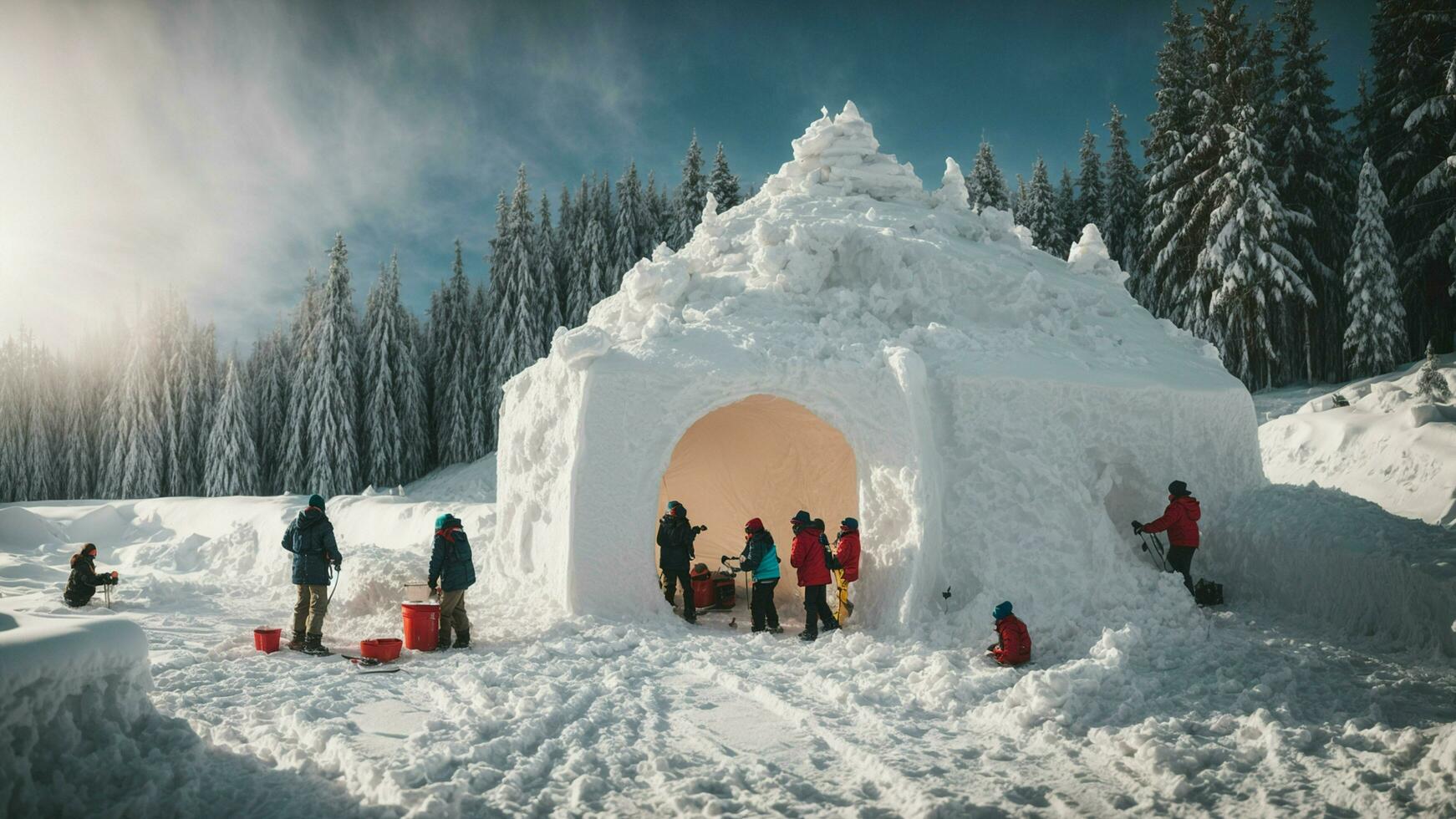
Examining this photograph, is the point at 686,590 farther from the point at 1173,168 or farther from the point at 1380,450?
the point at 1173,168

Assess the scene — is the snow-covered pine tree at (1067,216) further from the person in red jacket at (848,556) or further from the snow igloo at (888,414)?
the person in red jacket at (848,556)

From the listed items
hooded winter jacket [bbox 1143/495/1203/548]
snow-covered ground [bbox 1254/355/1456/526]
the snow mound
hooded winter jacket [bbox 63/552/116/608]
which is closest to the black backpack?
hooded winter jacket [bbox 1143/495/1203/548]

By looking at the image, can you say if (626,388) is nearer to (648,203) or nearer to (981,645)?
(981,645)

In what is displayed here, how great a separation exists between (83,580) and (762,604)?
9557mm

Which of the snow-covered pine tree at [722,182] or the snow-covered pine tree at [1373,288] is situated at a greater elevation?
the snow-covered pine tree at [722,182]

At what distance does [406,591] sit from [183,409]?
115 ft

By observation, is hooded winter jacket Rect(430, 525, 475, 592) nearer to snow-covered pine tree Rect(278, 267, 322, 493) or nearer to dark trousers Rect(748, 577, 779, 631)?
dark trousers Rect(748, 577, 779, 631)

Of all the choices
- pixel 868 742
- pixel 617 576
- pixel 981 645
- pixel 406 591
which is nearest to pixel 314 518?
pixel 406 591

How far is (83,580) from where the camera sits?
10.6 metres

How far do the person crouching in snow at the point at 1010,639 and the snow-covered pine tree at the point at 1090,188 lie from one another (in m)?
31.4

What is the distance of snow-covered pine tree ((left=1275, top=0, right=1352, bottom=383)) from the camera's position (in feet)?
80.4

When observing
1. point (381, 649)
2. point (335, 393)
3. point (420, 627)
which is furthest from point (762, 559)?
point (335, 393)

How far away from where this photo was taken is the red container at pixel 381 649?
7.05m

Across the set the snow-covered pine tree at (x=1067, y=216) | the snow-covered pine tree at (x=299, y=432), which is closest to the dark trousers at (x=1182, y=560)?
the snow-covered pine tree at (x=1067, y=216)
